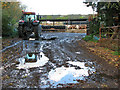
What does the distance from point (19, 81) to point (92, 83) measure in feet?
6.56

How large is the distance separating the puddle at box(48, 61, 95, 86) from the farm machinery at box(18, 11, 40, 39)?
9.34 meters

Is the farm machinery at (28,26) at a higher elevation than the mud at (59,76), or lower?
higher

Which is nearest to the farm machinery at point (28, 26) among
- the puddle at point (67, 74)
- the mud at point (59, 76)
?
the mud at point (59, 76)

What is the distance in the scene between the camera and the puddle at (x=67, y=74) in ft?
12.6

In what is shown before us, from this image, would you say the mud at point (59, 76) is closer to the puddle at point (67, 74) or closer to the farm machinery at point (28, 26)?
the puddle at point (67, 74)

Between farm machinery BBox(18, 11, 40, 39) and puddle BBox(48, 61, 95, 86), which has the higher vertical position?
farm machinery BBox(18, 11, 40, 39)

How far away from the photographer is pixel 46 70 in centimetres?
462

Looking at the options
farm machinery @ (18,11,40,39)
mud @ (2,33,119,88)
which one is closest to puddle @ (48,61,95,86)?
mud @ (2,33,119,88)

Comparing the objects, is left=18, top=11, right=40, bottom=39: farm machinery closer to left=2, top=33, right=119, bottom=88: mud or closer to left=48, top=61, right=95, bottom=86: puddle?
left=2, top=33, right=119, bottom=88: mud

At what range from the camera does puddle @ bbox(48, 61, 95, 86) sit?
383 centimetres

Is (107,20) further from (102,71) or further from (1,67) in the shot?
(1,67)

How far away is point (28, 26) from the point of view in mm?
14164

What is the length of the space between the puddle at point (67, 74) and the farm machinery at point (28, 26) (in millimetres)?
9336

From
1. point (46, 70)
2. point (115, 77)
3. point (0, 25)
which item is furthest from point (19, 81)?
point (0, 25)
